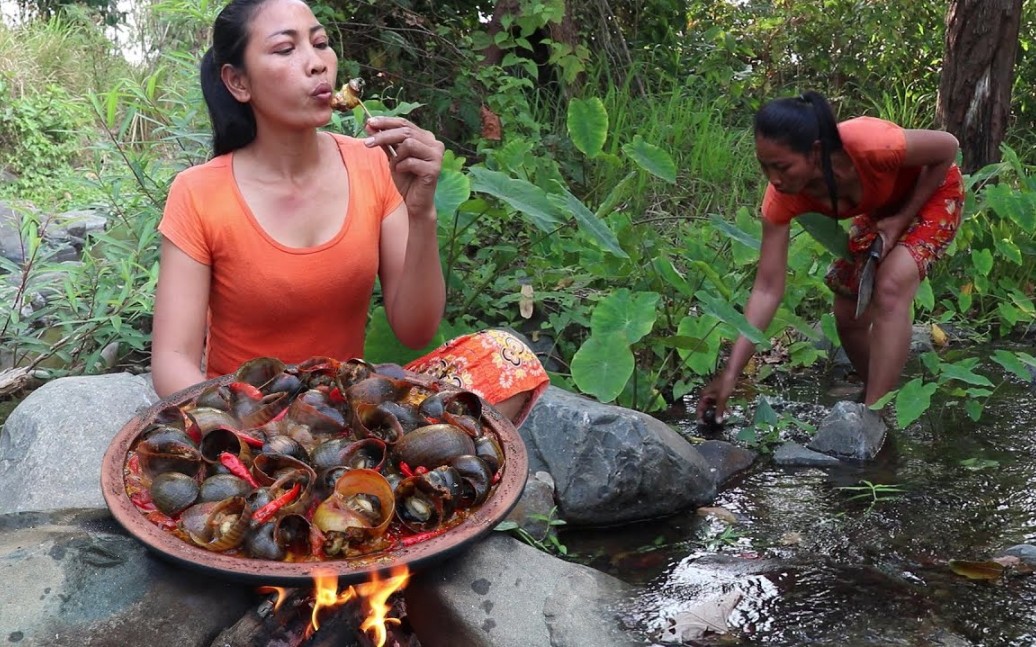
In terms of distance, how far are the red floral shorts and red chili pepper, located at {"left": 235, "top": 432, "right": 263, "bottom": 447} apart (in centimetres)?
257

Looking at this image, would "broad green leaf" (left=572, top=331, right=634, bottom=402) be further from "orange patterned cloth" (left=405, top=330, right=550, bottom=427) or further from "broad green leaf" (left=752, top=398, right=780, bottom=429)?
"broad green leaf" (left=752, top=398, right=780, bottom=429)

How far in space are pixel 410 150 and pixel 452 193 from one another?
38.4 inches

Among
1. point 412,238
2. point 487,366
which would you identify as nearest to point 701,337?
point 487,366

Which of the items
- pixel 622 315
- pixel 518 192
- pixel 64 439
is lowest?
pixel 64 439

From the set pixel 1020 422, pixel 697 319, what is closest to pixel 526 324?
pixel 697 319

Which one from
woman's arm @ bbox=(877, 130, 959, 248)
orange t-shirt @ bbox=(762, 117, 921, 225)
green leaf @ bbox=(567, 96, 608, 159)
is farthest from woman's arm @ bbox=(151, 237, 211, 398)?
woman's arm @ bbox=(877, 130, 959, 248)

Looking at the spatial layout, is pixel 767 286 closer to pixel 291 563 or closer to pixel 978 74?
pixel 291 563

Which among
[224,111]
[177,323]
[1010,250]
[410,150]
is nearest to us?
[410,150]

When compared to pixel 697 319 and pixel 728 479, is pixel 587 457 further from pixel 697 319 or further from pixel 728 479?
pixel 697 319

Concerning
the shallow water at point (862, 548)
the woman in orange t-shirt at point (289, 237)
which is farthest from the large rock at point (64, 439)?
the shallow water at point (862, 548)

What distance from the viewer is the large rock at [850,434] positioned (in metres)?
3.62

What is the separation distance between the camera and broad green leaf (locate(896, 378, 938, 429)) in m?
3.21

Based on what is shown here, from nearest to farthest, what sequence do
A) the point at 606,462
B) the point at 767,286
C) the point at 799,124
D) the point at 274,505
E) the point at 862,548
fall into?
the point at 274,505
the point at 862,548
the point at 606,462
the point at 799,124
the point at 767,286

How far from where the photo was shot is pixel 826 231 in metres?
3.82
